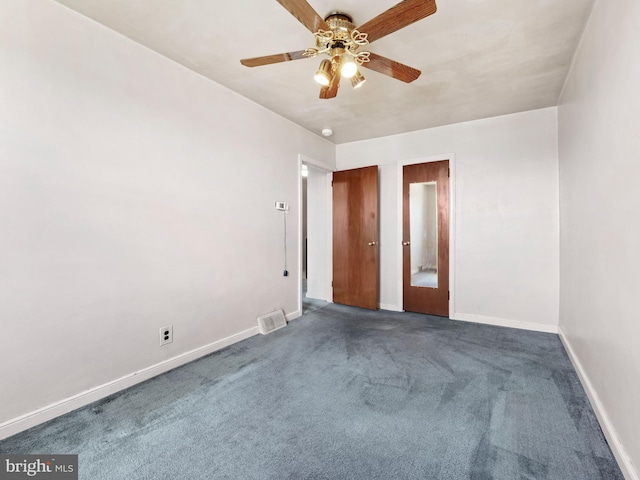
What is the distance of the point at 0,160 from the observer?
5.39 ft

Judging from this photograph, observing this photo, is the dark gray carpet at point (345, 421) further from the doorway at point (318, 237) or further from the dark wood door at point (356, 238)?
the doorway at point (318, 237)

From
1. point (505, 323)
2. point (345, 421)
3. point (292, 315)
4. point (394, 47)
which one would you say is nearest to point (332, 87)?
point (394, 47)

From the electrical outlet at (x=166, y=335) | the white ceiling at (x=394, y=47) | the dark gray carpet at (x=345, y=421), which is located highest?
the white ceiling at (x=394, y=47)

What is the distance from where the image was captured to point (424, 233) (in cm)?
411

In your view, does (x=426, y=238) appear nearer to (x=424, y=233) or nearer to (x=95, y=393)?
(x=424, y=233)

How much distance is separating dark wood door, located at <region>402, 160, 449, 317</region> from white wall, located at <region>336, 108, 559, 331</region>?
147 millimetres

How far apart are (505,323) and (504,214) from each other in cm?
132

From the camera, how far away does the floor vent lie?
3.33m

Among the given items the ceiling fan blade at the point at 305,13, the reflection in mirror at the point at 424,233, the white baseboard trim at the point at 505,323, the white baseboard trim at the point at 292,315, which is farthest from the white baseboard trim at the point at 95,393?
the white baseboard trim at the point at 505,323

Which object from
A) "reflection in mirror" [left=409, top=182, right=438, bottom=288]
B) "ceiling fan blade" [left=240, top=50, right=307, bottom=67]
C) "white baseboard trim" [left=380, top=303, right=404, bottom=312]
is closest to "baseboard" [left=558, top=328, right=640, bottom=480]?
"reflection in mirror" [left=409, top=182, right=438, bottom=288]

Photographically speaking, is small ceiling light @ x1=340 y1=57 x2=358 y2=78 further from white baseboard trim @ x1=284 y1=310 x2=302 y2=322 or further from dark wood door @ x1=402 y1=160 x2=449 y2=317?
white baseboard trim @ x1=284 y1=310 x2=302 y2=322

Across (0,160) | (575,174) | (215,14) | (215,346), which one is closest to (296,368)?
(215,346)

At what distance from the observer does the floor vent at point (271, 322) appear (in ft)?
10.9

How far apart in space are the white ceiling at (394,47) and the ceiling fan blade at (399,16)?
11.1 inches
